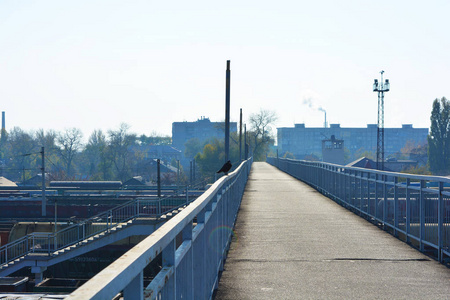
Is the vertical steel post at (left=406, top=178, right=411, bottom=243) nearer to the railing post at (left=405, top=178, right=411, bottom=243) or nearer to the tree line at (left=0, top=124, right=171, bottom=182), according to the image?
the railing post at (left=405, top=178, right=411, bottom=243)

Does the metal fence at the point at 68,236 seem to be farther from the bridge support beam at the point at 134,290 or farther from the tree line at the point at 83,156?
the tree line at the point at 83,156

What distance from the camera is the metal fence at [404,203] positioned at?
8750mm

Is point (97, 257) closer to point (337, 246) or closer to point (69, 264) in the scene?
point (69, 264)

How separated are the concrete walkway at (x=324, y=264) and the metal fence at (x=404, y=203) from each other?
29 cm

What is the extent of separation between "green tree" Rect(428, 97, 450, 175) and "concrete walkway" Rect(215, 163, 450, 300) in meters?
85.9

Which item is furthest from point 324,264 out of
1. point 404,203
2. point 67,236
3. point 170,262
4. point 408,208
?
point 67,236

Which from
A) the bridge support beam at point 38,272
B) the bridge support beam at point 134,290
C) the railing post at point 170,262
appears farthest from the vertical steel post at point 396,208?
the bridge support beam at point 38,272

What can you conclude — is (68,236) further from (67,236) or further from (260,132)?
(260,132)

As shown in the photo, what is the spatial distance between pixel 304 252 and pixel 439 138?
9197 centimetres

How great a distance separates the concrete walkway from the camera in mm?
6855

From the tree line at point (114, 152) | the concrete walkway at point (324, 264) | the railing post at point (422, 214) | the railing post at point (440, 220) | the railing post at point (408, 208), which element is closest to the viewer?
the concrete walkway at point (324, 264)

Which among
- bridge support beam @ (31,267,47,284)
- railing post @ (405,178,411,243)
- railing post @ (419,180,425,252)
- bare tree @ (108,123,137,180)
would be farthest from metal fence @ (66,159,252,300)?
bare tree @ (108,123,137,180)

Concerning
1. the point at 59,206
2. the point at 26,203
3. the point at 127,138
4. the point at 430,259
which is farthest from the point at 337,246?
the point at 127,138

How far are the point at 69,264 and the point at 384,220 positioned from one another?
27.8 metres
